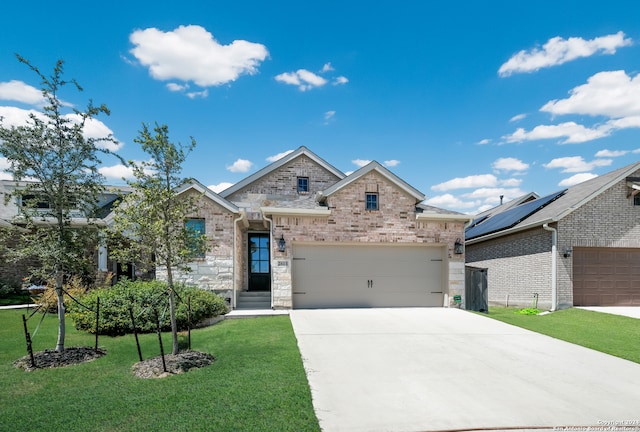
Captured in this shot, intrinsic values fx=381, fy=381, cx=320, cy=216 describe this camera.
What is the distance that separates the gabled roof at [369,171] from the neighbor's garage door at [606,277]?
679 cm

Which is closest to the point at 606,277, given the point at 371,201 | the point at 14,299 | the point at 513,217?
the point at 513,217

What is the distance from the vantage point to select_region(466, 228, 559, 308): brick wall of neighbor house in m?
14.4

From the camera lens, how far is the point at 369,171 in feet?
44.2

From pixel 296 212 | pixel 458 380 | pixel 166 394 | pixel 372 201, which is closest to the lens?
pixel 166 394

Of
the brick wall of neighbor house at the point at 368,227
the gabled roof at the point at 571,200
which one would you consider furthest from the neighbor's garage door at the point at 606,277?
the brick wall of neighbor house at the point at 368,227

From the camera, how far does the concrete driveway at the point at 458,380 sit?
14.9ft

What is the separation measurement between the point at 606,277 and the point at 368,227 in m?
9.49

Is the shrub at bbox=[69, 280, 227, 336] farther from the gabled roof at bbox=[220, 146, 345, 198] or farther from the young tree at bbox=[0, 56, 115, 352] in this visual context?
the gabled roof at bbox=[220, 146, 345, 198]

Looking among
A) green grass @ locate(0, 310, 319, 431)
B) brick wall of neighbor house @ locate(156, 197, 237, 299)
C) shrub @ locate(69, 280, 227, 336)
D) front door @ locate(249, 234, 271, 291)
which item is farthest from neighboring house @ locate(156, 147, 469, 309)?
green grass @ locate(0, 310, 319, 431)

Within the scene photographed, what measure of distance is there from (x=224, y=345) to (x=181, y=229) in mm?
2719

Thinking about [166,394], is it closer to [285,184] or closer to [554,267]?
[285,184]

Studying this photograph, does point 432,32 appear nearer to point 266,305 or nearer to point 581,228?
point 581,228

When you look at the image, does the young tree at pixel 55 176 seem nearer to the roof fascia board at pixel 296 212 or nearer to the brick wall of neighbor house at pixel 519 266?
the roof fascia board at pixel 296 212

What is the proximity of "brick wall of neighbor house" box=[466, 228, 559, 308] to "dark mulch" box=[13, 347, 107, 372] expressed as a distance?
14.4 metres
